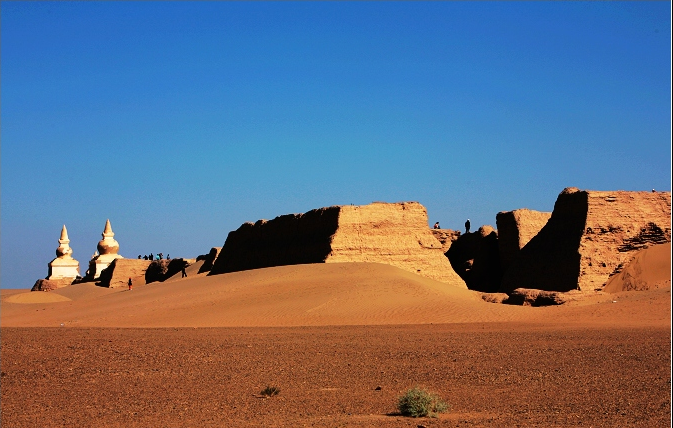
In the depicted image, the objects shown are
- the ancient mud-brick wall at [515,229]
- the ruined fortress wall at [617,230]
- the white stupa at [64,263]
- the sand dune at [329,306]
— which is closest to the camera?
the sand dune at [329,306]

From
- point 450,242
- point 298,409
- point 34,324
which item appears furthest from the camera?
point 450,242

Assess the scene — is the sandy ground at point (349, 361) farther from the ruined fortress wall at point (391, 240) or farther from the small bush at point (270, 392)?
the ruined fortress wall at point (391, 240)

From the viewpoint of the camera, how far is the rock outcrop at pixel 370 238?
37281 millimetres

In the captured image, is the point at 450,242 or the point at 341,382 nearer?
the point at 341,382

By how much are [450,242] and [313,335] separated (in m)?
25.7

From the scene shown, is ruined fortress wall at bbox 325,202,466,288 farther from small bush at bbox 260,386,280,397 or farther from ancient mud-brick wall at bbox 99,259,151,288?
ancient mud-brick wall at bbox 99,259,151,288

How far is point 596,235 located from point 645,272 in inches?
86.2

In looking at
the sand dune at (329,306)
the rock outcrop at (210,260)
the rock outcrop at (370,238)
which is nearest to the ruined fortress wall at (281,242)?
the rock outcrop at (370,238)

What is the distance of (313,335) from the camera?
22406 mm

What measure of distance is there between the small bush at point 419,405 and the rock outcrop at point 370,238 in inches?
988

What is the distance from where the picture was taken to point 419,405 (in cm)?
1120

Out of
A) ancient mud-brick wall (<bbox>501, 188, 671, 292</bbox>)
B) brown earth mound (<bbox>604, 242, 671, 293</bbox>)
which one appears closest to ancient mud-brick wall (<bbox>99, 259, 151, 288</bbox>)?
ancient mud-brick wall (<bbox>501, 188, 671, 292</bbox>)

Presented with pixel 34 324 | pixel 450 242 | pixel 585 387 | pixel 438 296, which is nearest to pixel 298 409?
pixel 585 387

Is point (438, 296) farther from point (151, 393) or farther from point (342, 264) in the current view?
point (151, 393)
